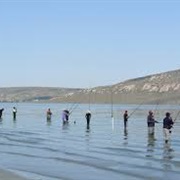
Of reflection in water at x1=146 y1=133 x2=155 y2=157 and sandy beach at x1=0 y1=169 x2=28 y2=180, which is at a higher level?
reflection in water at x1=146 y1=133 x2=155 y2=157

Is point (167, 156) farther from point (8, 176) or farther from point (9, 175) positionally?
point (8, 176)

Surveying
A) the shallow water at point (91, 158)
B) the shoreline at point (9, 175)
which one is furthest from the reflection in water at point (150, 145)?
the shoreline at point (9, 175)

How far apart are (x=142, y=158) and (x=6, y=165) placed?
6.40 metres

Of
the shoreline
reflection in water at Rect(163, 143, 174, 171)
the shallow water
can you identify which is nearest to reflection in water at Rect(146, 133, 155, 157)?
the shallow water

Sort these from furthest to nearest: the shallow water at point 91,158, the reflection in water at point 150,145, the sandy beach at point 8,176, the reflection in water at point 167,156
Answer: the reflection in water at point 150,145, the reflection in water at point 167,156, the shallow water at point 91,158, the sandy beach at point 8,176

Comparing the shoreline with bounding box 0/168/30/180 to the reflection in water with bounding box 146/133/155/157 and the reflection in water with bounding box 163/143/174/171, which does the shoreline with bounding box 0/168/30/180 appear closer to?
the reflection in water with bounding box 163/143/174/171

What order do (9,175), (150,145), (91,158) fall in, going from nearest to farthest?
(9,175), (91,158), (150,145)

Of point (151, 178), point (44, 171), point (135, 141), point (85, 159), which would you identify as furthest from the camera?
point (135, 141)

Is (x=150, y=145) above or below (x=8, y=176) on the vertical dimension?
above

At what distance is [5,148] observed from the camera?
29.7 metres

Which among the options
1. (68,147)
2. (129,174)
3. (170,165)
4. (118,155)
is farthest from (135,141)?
(129,174)

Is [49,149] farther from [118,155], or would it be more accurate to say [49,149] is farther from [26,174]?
[26,174]

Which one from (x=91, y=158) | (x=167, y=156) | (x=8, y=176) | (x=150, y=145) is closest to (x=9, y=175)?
(x=8, y=176)

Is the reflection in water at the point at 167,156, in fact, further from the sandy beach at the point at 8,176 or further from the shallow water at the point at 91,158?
the sandy beach at the point at 8,176
